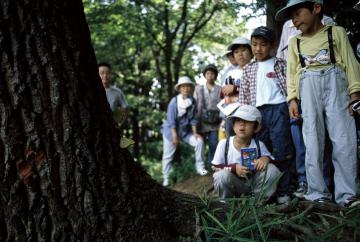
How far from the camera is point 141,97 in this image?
1672cm

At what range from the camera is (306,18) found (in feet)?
11.7

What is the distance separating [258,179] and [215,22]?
1230 cm

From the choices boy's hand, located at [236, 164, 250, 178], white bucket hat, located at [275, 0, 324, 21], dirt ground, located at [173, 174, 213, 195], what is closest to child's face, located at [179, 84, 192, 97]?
dirt ground, located at [173, 174, 213, 195]

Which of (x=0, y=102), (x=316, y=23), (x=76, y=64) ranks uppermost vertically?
(x=316, y=23)

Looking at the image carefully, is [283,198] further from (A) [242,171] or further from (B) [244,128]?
(B) [244,128]

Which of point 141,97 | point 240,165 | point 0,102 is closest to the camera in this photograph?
point 0,102

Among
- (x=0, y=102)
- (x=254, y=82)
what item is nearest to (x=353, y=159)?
(x=254, y=82)

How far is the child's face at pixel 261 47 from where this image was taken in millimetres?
4340

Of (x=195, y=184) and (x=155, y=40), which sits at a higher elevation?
(x=155, y=40)

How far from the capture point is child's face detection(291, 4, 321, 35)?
357 cm

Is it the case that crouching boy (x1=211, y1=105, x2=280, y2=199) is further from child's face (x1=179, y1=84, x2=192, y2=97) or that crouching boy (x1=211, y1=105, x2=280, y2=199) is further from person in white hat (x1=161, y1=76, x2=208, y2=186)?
child's face (x1=179, y1=84, x2=192, y2=97)

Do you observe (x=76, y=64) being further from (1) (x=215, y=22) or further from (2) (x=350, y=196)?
(1) (x=215, y=22)

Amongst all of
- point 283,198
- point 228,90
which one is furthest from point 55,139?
point 228,90

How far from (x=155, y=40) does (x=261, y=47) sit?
8975mm
